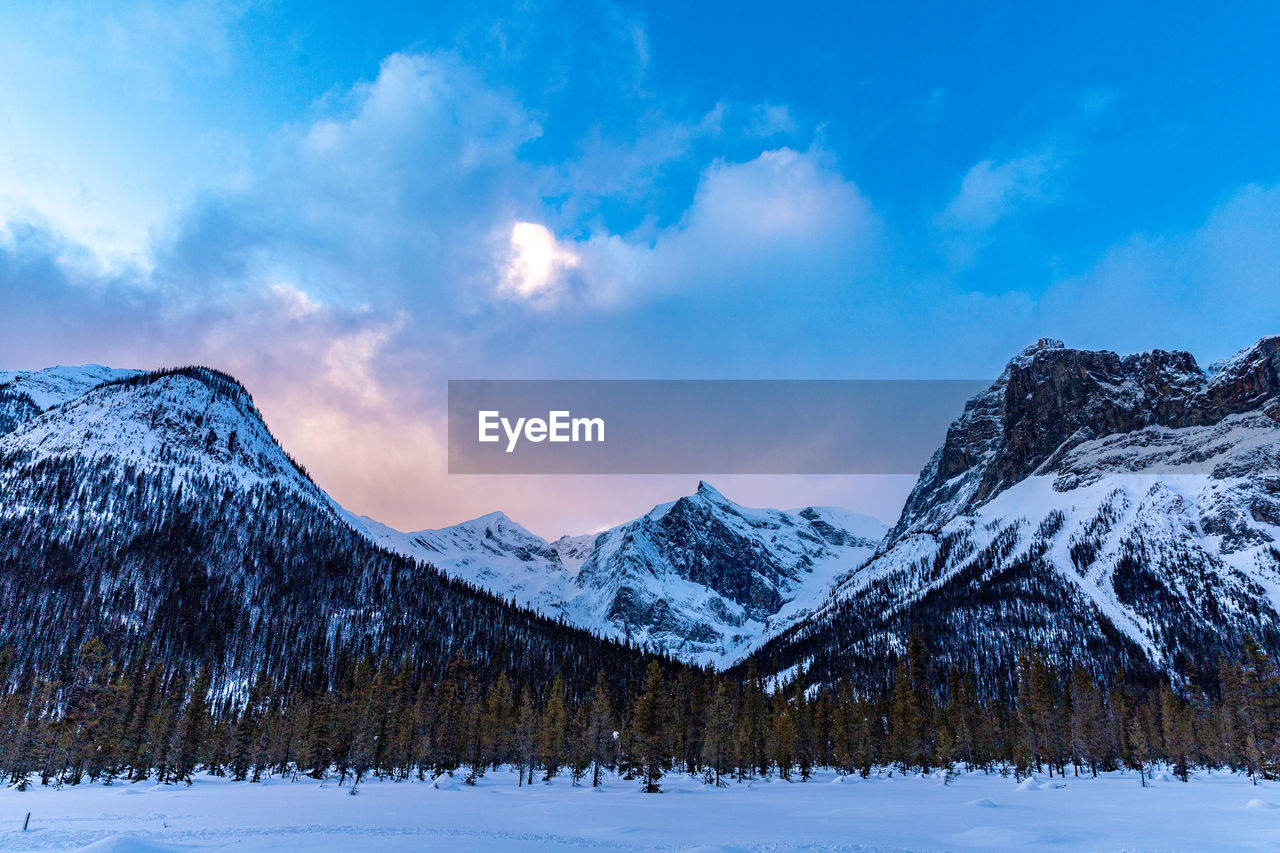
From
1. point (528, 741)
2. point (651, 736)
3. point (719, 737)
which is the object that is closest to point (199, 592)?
point (528, 741)

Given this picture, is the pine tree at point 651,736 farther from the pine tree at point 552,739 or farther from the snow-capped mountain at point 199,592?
the snow-capped mountain at point 199,592

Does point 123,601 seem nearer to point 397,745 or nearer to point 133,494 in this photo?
point 133,494

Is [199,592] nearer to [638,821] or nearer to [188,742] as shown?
[188,742]

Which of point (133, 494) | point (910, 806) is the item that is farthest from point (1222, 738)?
point (133, 494)

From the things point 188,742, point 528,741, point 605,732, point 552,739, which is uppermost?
point 188,742

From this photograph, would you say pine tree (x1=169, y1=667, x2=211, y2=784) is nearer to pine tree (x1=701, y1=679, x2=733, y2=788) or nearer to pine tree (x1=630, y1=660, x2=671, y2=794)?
pine tree (x1=630, y1=660, x2=671, y2=794)
